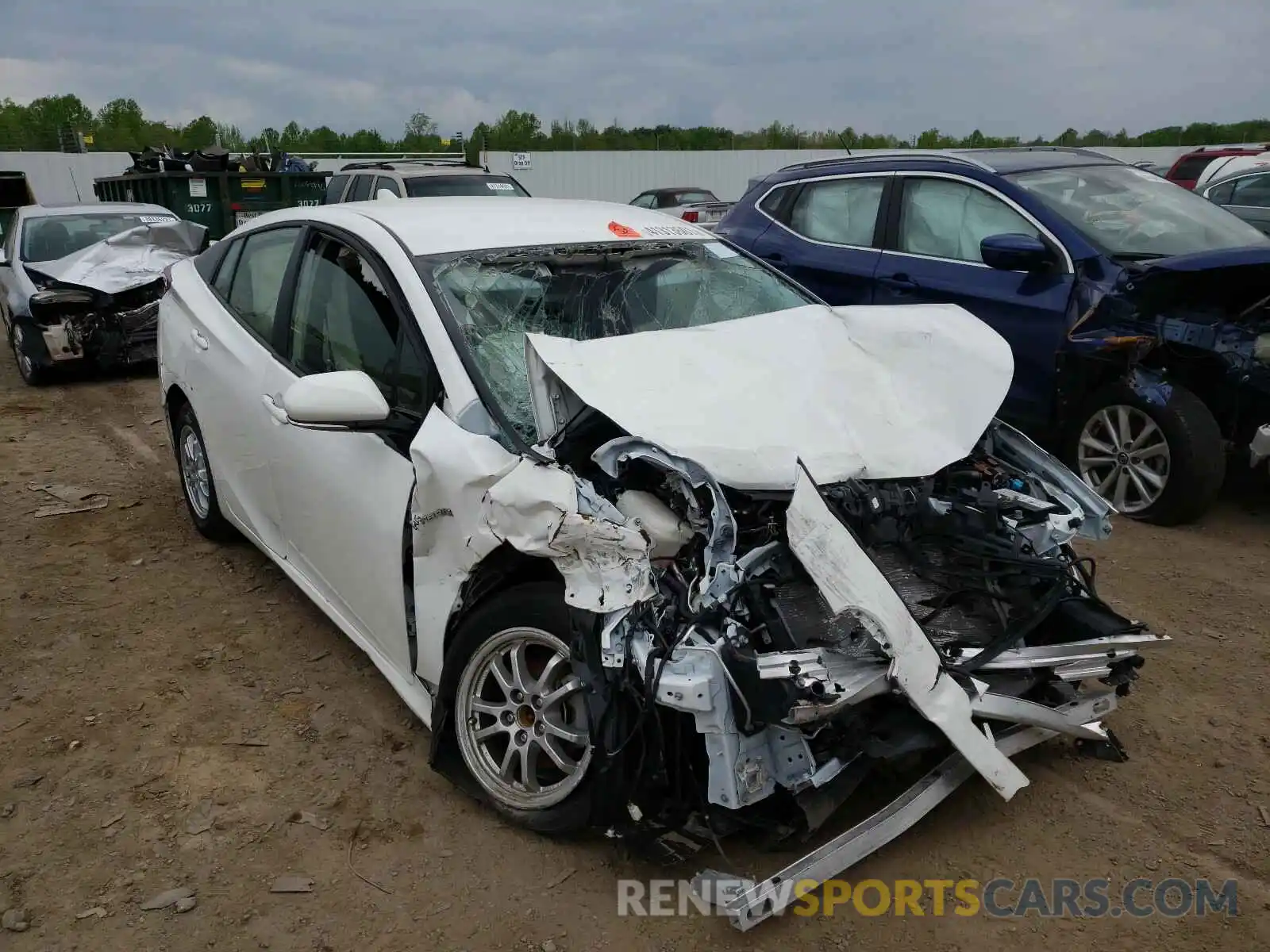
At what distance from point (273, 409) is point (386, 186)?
8.59m

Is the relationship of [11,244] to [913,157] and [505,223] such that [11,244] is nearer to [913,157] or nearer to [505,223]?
[505,223]

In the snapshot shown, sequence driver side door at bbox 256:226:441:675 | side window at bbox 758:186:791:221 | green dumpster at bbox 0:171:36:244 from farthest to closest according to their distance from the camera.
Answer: green dumpster at bbox 0:171:36:244
side window at bbox 758:186:791:221
driver side door at bbox 256:226:441:675

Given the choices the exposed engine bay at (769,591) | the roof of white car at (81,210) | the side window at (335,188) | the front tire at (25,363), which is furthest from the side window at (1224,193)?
the front tire at (25,363)

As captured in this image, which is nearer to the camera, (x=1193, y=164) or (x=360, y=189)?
(x=360, y=189)

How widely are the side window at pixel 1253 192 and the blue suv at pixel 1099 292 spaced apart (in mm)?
Result: 5662

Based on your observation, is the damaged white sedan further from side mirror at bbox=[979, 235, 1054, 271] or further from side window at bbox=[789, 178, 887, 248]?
side window at bbox=[789, 178, 887, 248]

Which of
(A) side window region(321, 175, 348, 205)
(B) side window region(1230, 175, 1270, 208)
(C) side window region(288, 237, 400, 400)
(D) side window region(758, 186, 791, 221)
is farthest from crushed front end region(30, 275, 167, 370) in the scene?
(B) side window region(1230, 175, 1270, 208)

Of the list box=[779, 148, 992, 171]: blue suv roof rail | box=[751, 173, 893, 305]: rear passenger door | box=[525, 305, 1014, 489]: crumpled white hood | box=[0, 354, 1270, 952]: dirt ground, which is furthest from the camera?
box=[751, 173, 893, 305]: rear passenger door

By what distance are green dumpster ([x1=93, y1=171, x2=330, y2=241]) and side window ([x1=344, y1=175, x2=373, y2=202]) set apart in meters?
1.40

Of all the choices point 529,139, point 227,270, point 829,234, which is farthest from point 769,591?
point 529,139

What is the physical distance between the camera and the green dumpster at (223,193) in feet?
42.1

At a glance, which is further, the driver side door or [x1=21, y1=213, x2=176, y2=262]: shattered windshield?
[x1=21, y1=213, x2=176, y2=262]: shattered windshield

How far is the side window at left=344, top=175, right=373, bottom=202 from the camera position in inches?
470

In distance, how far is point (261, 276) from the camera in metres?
4.03
